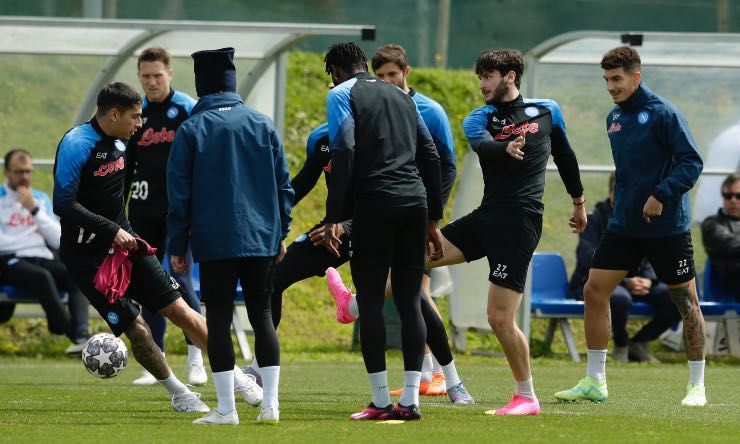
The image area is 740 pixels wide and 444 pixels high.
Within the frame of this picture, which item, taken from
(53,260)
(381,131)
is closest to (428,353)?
(381,131)

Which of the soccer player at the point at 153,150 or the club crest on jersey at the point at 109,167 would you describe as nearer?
the club crest on jersey at the point at 109,167

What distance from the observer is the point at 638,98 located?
9297 mm

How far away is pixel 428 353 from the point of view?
10.2 m

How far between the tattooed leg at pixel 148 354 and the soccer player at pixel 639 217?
268cm

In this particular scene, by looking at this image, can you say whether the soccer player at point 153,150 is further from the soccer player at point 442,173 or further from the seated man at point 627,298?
the seated man at point 627,298

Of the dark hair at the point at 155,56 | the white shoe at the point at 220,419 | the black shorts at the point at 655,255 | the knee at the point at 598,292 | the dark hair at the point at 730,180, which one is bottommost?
the white shoe at the point at 220,419

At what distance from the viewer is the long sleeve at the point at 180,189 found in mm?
7477

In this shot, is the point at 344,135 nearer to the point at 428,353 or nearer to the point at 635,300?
the point at 428,353

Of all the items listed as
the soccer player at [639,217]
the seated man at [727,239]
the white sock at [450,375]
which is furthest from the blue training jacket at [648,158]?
the seated man at [727,239]

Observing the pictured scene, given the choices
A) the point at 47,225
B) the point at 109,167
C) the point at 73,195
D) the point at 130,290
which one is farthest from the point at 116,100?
the point at 47,225

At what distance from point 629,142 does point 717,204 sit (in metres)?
7.19

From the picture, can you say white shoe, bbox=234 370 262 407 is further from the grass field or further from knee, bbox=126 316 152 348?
knee, bbox=126 316 152 348

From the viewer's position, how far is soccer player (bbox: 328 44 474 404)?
9062mm

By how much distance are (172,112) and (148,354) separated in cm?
294
